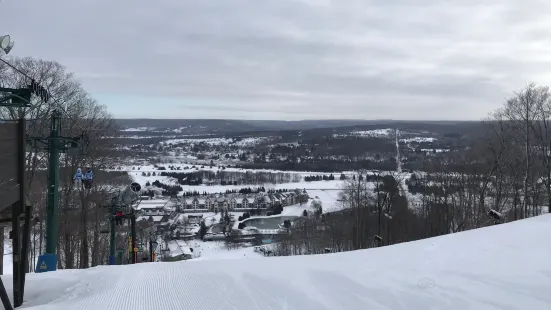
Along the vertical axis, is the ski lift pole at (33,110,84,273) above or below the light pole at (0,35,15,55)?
below

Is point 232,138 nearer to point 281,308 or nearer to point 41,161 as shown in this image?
point 41,161

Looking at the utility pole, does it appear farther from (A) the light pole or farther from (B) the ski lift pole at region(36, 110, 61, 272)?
(A) the light pole

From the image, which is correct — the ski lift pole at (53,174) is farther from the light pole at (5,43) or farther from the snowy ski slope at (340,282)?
the snowy ski slope at (340,282)

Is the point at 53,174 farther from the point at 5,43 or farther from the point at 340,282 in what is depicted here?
the point at 340,282

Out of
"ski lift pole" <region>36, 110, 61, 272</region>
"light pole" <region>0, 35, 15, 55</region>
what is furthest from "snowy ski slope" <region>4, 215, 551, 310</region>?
"ski lift pole" <region>36, 110, 61, 272</region>

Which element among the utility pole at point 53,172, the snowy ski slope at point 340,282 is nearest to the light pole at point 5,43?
the snowy ski slope at point 340,282

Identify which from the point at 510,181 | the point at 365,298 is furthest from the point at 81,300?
the point at 510,181

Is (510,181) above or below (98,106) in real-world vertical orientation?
below

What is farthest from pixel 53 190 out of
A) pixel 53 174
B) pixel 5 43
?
pixel 5 43
